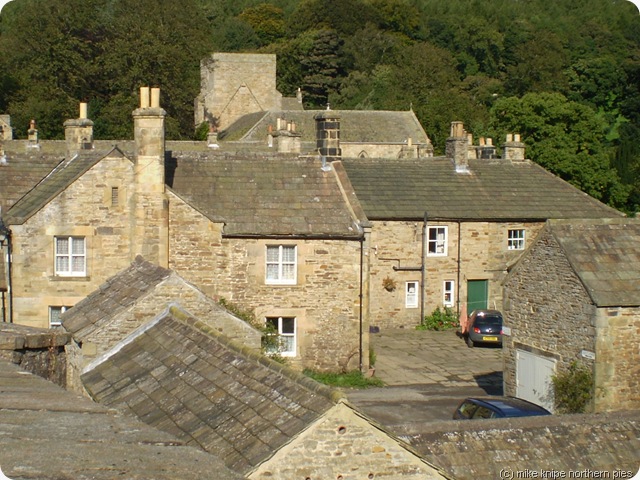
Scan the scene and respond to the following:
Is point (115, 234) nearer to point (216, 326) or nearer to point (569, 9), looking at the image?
point (216, 326)

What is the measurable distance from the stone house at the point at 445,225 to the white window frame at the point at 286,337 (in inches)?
350

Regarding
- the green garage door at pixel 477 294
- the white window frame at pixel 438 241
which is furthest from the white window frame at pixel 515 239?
the white window frame at pixel 438 241

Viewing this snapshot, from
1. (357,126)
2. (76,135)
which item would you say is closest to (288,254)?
(76,135)

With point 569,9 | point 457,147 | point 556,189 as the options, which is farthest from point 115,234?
point 569,9

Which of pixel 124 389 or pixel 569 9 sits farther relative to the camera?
pixel 569 9

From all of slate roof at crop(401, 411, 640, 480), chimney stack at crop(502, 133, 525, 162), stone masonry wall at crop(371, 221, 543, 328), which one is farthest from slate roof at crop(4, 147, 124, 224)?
chimney stack at crop(502, 133, 525, 162)

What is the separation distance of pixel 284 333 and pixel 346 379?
2.18m

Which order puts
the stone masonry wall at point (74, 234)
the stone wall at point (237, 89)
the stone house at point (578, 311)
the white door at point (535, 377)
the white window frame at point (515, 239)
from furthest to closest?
the stone wall at point (237, 89) < the white window frame at point (515, 239) < the stone masonry wall at point (74, 234) < the white door at point (535, 377) < the stone house at point (578, 311)

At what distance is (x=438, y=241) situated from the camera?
119 ft

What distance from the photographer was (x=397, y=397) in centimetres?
2447

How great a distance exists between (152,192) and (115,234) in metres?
1.58

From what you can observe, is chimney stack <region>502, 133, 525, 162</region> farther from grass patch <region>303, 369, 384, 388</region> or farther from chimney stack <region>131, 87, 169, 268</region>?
chimney stack <region>131, 87, 169, 268</region>

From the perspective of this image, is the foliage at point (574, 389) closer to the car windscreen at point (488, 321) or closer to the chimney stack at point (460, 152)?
the car windscreen at point (488, 321)

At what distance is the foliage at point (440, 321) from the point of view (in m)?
35.3
